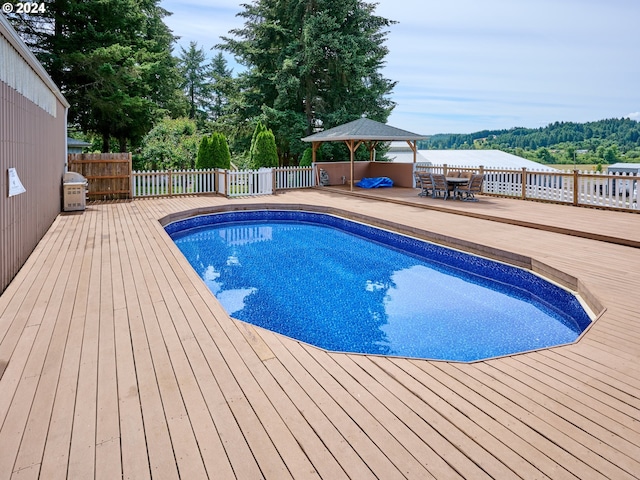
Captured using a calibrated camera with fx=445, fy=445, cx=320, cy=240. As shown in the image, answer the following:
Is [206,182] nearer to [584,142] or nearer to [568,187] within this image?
[568,187]

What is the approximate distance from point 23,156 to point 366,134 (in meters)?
9.93

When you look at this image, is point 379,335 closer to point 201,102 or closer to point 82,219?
point 82,219

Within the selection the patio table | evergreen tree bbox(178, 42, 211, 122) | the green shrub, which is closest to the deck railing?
the patio table

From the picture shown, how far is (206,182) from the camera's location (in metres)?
13.5

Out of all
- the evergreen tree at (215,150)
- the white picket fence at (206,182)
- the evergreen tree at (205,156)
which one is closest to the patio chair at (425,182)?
the white picket fence at (206,182)

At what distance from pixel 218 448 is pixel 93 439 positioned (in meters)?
0.60

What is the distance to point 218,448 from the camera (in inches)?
78.3

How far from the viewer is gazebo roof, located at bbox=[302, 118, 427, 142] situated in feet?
44.8

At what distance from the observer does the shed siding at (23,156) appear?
14.6 ft

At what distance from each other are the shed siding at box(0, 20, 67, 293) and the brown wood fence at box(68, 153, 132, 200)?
302 cm

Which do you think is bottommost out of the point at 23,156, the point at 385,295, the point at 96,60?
the point at 385,295

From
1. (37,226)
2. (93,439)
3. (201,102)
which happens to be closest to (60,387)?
(93,439)

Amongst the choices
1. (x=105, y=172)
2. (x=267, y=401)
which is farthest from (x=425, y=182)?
(x=267, y=401)

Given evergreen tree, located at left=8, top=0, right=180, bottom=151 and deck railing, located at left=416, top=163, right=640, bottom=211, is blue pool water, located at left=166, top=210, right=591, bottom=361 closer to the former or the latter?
deck railing, located at left=416, top=163, right=640, bottom=211
